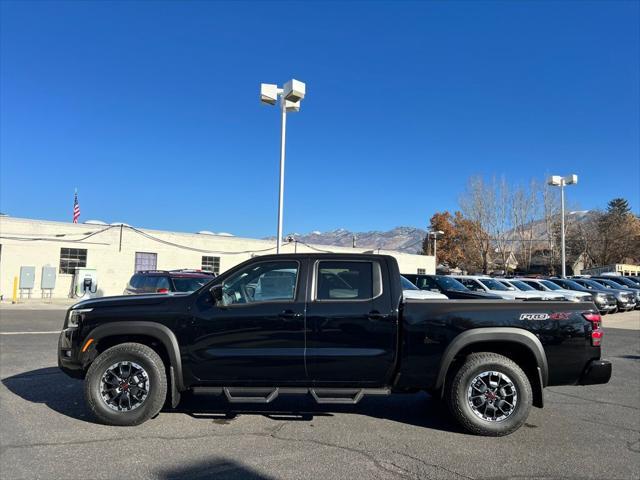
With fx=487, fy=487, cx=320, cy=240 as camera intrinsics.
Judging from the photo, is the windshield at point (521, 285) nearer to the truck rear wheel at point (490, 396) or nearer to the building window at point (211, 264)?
the truck rear wheel at point (490, 396)

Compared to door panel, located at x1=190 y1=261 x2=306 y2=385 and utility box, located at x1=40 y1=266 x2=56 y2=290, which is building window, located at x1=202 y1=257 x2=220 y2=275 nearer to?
utility box, located at x1=40 y1=266 x2=56 y2=290

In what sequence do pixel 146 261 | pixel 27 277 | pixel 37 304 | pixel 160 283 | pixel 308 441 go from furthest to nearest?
pixel 146 261, pixel 27 277, pixel 37 304, pixel 160 283, pixel 308 441

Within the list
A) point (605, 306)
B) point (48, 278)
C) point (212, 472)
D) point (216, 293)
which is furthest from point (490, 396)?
point (48, 278)

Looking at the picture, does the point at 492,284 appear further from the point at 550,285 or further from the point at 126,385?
the point at 126,385

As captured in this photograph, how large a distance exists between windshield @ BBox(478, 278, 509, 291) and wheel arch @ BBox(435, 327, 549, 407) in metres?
15.2

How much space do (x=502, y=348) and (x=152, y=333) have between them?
149 inches

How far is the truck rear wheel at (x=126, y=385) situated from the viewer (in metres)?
5.11

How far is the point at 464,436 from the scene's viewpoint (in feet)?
16.5

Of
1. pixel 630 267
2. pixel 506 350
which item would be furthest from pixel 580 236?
pixel 506 350

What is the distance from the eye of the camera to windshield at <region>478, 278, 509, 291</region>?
19.9 metres

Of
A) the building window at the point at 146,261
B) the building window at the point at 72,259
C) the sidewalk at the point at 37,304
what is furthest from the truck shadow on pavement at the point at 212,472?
the building window at the point at 146,261

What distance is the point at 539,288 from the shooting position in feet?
71.2

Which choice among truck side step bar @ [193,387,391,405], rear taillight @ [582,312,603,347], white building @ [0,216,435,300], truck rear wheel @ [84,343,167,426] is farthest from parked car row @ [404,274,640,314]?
white building @ [0,216,435,300]

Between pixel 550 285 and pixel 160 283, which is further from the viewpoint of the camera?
pixel 550 285
